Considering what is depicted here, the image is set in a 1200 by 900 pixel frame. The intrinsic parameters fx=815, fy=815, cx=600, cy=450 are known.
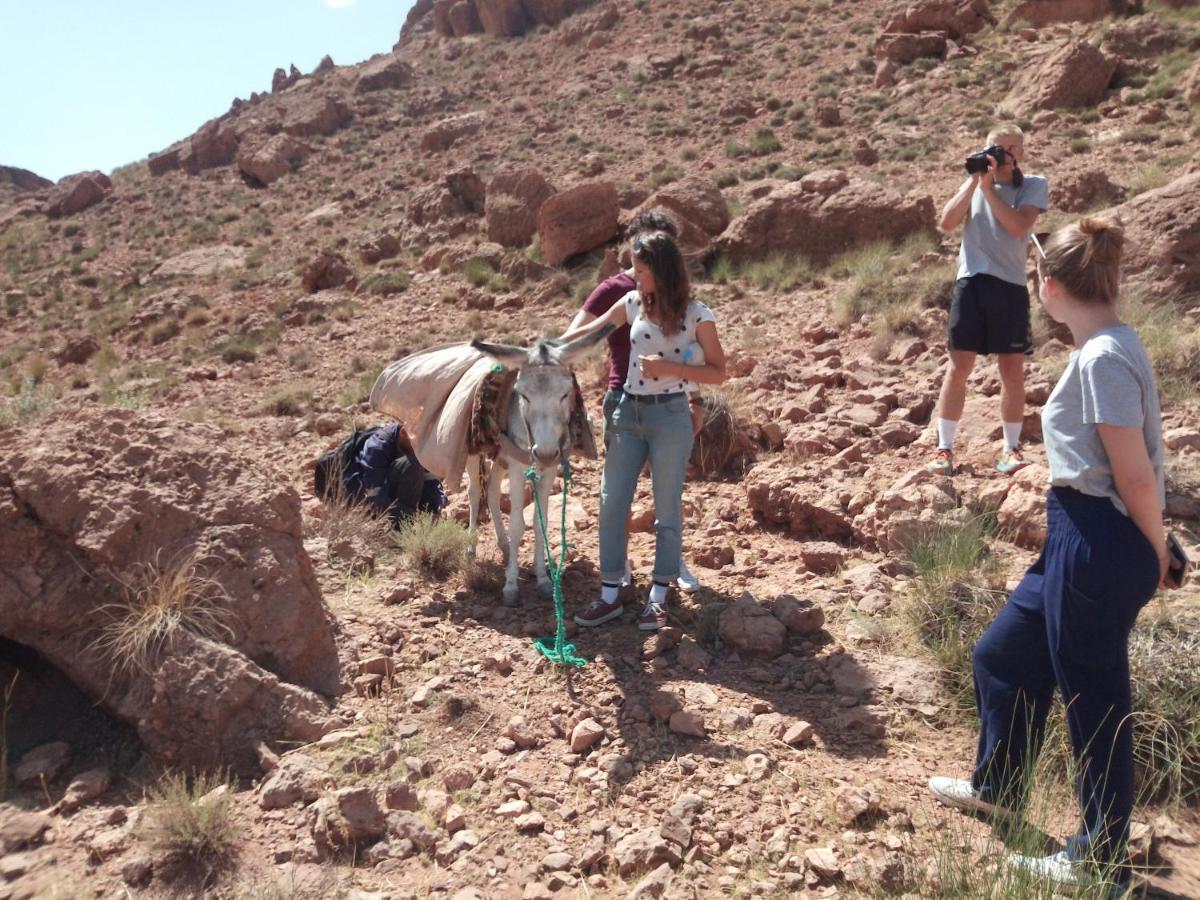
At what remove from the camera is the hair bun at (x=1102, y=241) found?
7.80 ft

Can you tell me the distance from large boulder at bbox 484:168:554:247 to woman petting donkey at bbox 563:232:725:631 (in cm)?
1386

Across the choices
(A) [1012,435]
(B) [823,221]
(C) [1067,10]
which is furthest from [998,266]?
(C) [1067,10]

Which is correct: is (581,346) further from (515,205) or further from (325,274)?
(325,274)

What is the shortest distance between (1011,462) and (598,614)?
285 centimetres

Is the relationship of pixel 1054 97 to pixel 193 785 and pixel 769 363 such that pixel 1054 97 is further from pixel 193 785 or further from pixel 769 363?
pixel 193 785

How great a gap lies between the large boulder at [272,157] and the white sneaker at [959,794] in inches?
1471

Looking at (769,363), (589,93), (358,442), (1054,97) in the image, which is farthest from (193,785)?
(589,93)

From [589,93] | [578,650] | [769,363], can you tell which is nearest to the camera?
[578,650]

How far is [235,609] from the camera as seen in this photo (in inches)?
141

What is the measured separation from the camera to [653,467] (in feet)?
14.4

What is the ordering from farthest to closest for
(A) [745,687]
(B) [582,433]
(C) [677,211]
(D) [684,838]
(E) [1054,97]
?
1. (E) [1054,97]
2. (C) [677,211]
3. (B) [582,433]
4. (A) [745,687]
5. (D) [684,838]

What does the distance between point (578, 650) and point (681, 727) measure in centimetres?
89

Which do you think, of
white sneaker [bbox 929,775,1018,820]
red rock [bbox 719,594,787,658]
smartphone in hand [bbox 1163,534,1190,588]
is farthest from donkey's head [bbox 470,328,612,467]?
smartphone in hand [bbox 1163,534,1190,588]

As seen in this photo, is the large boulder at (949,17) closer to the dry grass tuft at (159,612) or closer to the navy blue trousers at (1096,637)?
the navy blue trousers at (1096,637)
